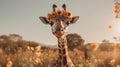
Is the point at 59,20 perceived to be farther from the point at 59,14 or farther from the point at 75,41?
the point at 75,41

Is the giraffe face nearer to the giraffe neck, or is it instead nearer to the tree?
the giraffe neck

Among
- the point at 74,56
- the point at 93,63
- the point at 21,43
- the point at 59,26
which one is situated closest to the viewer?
the point at 59,26

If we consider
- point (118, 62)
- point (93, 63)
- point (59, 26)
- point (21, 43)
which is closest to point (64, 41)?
point (59, 26)

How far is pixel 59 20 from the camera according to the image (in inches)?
338

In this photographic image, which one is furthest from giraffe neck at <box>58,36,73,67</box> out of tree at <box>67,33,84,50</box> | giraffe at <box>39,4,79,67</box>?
tree at <box>67,33,84,50</box>

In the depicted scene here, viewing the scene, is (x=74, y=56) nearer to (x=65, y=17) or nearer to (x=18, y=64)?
(x=18, y=64)

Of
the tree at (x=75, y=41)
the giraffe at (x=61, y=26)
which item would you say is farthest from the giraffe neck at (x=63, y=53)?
the tree at (x=75, y=41)

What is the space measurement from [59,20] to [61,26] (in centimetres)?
17

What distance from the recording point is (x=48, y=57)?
45.2 feet

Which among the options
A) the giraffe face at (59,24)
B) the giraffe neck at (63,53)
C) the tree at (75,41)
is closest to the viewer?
the giraffe face at (59,24)

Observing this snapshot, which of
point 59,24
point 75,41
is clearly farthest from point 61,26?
point 75,41

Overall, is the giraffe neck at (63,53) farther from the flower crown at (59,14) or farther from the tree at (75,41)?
the tree at (75,41)

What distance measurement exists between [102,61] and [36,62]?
7.27 ft

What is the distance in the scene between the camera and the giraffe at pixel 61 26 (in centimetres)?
848
